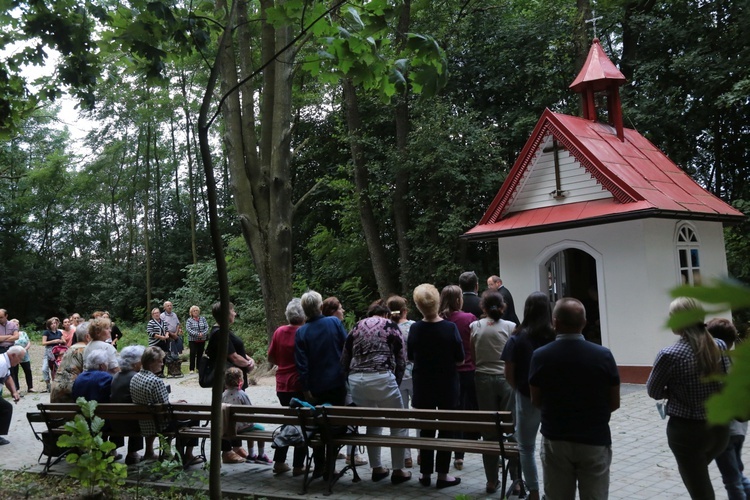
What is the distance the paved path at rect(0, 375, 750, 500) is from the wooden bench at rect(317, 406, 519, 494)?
337 mm

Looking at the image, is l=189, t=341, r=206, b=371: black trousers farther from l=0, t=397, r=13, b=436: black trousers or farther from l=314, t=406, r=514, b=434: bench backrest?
l=314, t=406, r=514, b=434: bench backrest

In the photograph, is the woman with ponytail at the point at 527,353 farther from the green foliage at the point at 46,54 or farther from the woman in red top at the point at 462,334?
the green foliage at the point at 46,54

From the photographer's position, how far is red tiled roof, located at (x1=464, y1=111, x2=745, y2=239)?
12.4 metres

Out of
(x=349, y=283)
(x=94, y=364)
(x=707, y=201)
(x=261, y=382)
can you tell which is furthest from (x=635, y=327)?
(x=349, y=283)

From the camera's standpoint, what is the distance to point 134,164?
4109cm

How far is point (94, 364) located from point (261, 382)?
24.3ft

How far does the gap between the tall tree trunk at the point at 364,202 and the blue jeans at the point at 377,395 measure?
47.8ft

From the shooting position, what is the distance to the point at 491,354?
634 centimetres

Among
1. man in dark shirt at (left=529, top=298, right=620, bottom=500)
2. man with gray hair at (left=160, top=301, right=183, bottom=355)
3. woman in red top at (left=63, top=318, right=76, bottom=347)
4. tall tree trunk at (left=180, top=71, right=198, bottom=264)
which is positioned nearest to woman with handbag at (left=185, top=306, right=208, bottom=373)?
man with gray hair at (left=160, top=301, right=183, bottom=355)

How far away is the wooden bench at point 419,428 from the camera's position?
5836 mm

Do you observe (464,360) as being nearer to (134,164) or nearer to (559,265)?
(559,265)

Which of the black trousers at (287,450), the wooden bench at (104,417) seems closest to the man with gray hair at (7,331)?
the wooden bench at (104,417)

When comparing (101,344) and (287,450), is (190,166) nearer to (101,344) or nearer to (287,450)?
(101,344)

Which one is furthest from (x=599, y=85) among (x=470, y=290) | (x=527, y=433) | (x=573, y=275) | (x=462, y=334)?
(x=527, y=433)
